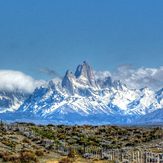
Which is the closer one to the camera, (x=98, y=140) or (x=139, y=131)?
(x=98, y=140)

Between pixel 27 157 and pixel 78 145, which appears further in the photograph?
pixel 78 145

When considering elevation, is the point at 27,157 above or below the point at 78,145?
below

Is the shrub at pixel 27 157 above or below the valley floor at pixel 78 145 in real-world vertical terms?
below

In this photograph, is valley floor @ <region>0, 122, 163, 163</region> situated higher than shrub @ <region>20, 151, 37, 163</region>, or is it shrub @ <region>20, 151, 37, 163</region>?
valley floor @ <region>0, 122, 163, 163</region>

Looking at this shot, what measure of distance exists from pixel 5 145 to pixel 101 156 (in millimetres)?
16747

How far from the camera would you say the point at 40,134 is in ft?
433

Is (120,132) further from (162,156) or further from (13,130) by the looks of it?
(162,156)

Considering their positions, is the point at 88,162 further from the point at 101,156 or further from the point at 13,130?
the point at 13,130

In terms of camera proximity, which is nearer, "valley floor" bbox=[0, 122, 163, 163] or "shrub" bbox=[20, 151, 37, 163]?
"shrub" bbox=[20, 151, 37, 163]

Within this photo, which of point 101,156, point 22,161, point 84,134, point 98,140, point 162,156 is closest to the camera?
point 22,161

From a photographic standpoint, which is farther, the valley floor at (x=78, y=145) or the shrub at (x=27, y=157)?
the valley floor at (x=78, y=145)

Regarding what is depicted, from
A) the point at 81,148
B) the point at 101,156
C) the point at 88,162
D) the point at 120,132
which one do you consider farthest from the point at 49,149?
the point at 120,132

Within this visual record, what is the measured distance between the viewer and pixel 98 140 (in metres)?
126

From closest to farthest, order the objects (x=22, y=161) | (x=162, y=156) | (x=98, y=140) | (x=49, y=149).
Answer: (x=22, y=161)
(x=162, y=156)
(x=49, y=149)
(x=98, y=140)
